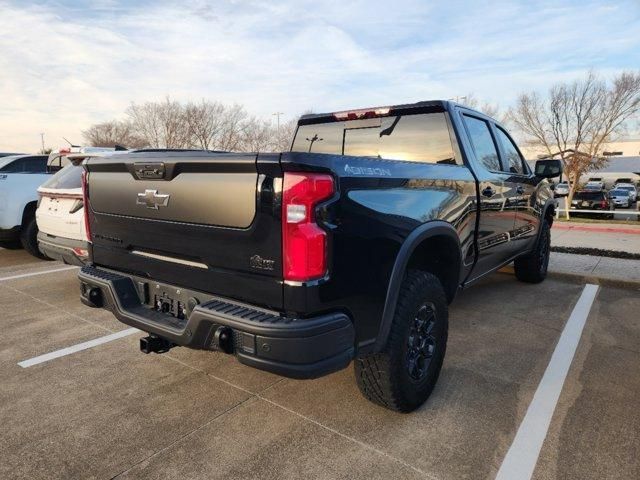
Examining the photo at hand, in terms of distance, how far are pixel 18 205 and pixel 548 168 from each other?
7.42 meters

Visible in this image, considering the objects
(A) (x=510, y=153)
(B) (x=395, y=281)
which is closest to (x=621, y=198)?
(A) (x=510, y=153)

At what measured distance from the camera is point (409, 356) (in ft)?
8.84

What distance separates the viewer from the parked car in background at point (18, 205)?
707 centimetres

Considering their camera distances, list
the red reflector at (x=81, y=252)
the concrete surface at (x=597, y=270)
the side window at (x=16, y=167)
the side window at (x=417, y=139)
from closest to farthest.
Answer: the side window at (x=417, y=139) < the red reflector at (x=81, y=252) < the concrete surface at (x=597, y=270) < the side window at (x=16, y=167)

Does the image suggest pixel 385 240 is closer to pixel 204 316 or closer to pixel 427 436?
pixel 204 316

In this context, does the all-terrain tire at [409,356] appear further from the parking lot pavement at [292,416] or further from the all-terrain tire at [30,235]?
the all-terrain tire at [30,235]

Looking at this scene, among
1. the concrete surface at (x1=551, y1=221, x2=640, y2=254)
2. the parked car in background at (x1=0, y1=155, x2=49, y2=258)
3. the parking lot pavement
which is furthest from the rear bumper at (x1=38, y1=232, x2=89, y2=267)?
the concrete surface at (x1=551, y1=221, x2=640, y2=254)

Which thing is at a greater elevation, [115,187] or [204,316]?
[115,187]

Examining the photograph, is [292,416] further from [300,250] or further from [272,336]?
[300,250]

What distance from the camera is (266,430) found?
2.63 m

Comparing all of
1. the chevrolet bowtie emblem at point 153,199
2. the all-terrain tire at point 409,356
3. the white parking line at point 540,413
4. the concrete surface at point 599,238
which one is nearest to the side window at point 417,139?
the all-terrain tire at point 409,356

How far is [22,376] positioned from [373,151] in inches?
122

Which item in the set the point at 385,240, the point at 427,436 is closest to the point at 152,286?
the point at 385,240

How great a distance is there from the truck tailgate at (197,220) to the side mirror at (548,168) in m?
3.88
